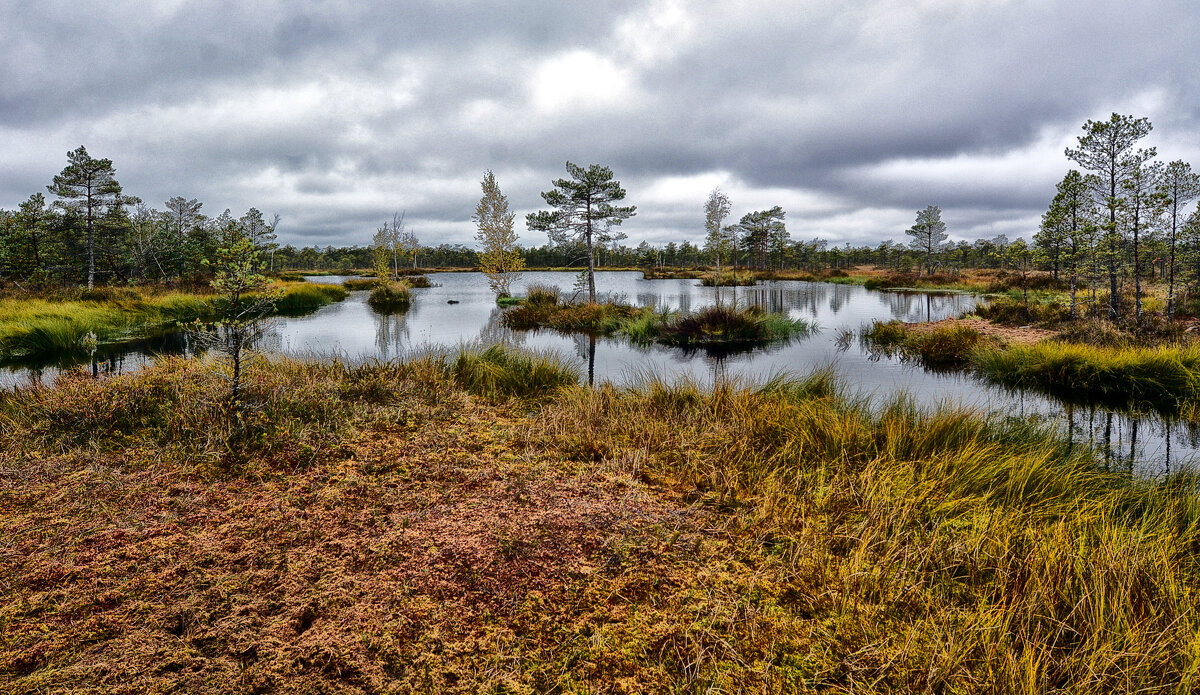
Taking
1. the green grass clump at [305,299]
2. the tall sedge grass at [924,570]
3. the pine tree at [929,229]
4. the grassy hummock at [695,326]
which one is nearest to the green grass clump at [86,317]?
the green grass clump at [305,299]

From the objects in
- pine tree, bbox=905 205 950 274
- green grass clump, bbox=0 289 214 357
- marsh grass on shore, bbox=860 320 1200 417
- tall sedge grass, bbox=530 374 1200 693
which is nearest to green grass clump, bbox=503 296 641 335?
marsh grass on shore, bbox=860 320 1200 417

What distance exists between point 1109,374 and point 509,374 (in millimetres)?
9985

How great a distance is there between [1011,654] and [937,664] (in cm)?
25

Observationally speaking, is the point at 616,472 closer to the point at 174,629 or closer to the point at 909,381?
the point at 174,629

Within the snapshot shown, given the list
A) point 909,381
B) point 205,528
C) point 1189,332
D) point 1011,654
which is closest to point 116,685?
point 205,528

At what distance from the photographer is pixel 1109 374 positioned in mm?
7910

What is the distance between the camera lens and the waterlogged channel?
5.86m

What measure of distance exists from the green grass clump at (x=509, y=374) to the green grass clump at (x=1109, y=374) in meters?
8.31

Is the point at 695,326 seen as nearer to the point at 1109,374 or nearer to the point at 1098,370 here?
the point at 1098,370

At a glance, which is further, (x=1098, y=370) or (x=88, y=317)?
(x=88, y=317)

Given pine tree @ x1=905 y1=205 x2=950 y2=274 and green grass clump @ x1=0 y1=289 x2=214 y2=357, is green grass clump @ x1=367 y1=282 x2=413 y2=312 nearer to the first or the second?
green grass clump @ x1=0 y1=289 x2=214 y2=357

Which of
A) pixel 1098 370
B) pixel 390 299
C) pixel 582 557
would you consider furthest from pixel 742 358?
pixel 390 299

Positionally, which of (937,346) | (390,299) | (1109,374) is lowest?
(1109,374)

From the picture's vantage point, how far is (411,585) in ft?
8.20
